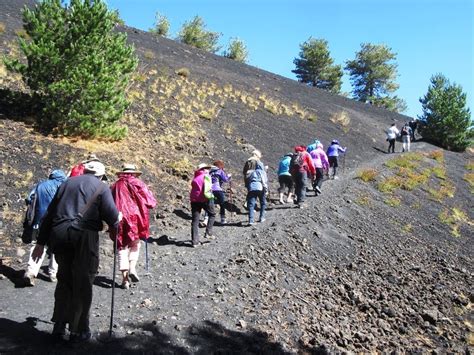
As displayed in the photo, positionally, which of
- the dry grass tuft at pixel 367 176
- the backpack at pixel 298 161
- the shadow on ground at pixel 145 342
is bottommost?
the shadow on ground at pixel 145 342

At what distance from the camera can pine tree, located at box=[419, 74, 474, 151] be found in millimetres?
30484

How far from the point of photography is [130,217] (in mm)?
6820

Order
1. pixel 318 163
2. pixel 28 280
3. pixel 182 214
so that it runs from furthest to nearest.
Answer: pixel 318 163 → pixel 182 214 → pixel 28 280

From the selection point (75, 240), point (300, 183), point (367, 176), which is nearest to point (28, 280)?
point (75, 240)

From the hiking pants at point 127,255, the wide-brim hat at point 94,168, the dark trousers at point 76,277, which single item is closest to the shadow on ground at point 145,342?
the dark trousers at point 76,277

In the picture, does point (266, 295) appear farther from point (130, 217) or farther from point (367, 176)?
point (367, 176)

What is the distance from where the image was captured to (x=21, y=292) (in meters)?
6.51

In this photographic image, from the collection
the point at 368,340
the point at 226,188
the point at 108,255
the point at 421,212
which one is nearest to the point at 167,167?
the point at 226,188

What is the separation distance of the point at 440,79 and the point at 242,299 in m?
30.3

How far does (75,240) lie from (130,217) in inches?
86.2

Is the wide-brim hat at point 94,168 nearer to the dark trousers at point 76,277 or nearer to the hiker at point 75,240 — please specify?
the hiker at point 75,240

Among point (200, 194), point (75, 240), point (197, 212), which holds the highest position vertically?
point (200, 194)

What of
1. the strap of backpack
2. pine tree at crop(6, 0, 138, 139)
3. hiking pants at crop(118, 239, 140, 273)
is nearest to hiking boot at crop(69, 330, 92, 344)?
the strap of backpack

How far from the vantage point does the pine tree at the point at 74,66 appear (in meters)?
12.1
